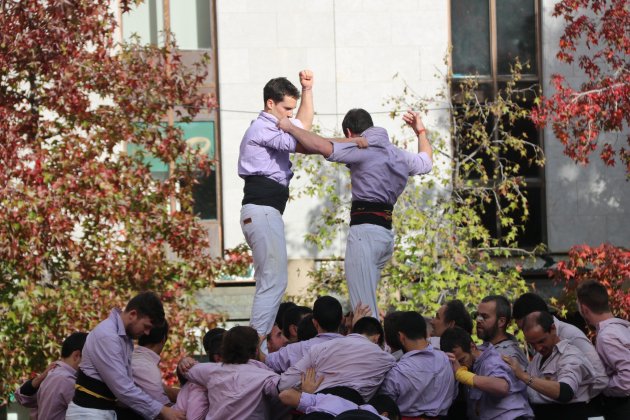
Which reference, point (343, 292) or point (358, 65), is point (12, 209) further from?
point (358, 65)

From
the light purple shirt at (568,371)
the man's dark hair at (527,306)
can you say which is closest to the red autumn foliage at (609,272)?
the man's dark hair at (527,306)

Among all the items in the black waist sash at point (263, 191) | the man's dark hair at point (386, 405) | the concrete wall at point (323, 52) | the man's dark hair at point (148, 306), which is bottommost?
the man's dark hair at point (386, 405)

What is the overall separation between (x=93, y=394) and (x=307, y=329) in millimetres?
1633

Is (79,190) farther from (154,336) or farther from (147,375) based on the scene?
(147,375)

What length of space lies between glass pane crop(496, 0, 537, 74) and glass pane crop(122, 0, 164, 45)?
15.5 ft

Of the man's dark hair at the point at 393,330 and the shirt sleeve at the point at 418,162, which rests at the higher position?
the shirt sleeve at the point at 418,162

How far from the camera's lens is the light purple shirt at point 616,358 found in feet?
32.2

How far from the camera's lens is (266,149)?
10656 millimetres

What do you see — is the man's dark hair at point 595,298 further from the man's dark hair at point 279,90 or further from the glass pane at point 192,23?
the glass pane at point 192,23

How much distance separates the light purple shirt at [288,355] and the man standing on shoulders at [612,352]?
2.08 m

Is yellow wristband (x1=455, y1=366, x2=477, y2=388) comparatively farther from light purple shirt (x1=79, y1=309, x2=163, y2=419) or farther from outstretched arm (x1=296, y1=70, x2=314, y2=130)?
outstretched arm (x1=296, y1=70, x2=314, y2=130)

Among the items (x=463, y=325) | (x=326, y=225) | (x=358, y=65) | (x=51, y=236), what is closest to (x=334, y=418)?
(x=463, y=325)

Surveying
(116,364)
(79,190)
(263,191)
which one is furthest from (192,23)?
(116,364)

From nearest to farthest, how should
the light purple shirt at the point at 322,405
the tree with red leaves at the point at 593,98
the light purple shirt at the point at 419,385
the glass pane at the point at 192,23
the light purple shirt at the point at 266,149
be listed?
1. the light purple shirt at the point at 322,405
2. the light purple shirt at the point at 419,385
3. the light purple shirt at the point at 266,149
4. the tree with red leaves at the point at 593,98
5. the glass pane at the point at 192,23
